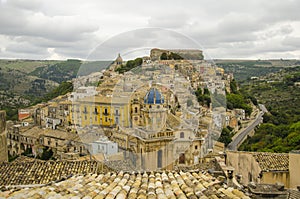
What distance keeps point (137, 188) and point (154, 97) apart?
3610mm

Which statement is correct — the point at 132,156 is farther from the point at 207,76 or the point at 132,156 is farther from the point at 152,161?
the point at 207,76

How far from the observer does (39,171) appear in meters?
5.89

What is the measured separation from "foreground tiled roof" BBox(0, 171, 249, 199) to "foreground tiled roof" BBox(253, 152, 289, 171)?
11.6 ft

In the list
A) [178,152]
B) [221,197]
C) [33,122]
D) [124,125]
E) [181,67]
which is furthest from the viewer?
[33,122]

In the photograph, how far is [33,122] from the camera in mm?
25656

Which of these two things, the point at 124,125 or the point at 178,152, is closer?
the point at 124,125

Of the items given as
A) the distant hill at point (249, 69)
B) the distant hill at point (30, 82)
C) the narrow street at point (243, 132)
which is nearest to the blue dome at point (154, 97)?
the narrow street at point (243, 132)

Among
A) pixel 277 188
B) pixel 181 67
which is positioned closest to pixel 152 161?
pixel 181 67

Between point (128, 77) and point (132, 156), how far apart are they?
157 centimetres

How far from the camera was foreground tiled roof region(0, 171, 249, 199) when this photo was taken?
2566 mm

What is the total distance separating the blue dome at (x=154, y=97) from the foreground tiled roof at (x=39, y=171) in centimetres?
152

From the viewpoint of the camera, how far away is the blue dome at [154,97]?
240 inches

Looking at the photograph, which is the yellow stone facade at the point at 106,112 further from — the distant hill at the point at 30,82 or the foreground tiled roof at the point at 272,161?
the distant hill at the point at 30,82

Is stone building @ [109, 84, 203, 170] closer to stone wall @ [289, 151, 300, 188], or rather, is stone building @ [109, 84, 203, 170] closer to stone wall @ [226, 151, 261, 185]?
stone wall @ [226, 151, 261, 185]
